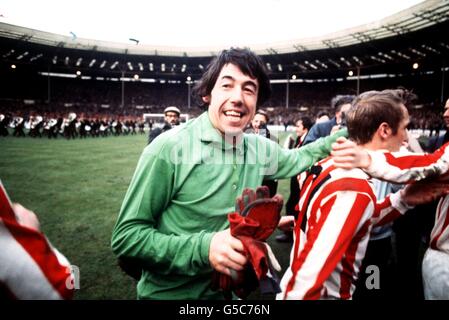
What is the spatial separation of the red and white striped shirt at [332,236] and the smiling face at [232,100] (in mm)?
526

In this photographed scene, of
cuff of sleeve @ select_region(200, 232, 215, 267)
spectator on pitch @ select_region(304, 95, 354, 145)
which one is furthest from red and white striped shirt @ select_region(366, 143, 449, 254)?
spectator on pitch @ select_region(304, 95, 354, 145)

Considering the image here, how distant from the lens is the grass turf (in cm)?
309

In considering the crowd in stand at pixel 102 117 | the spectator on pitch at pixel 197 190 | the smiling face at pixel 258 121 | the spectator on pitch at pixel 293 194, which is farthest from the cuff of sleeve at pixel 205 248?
the crowd in stand at pixel 102 117

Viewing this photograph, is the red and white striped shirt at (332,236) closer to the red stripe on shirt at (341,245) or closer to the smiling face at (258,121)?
the red stripe on shirt at (341,245)

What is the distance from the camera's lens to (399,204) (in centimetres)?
171

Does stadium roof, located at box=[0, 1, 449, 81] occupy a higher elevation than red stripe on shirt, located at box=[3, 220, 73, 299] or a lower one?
higher

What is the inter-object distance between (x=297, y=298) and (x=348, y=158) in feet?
2.16

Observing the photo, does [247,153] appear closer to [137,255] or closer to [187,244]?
[187,244]

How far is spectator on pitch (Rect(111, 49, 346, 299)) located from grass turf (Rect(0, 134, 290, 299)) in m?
1.83

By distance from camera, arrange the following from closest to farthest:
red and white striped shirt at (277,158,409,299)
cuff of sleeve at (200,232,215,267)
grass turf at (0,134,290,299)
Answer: cuff of sleeve at (200,232,215,267) → red and white striped shirt at (277,158,409,299) → grass turf at (0,134,290,299)

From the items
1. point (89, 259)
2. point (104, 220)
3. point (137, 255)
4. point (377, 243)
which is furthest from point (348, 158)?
point (104, 220)

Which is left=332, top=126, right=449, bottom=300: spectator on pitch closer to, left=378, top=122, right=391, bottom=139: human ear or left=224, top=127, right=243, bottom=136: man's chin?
left=378, top=122, right=391, bottom=139: human ear

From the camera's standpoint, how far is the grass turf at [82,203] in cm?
309

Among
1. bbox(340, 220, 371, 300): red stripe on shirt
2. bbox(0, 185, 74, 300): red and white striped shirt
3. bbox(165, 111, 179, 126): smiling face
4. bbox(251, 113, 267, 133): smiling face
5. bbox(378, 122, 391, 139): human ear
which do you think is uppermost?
bbox(165, 111, 179, 126): smiling face
